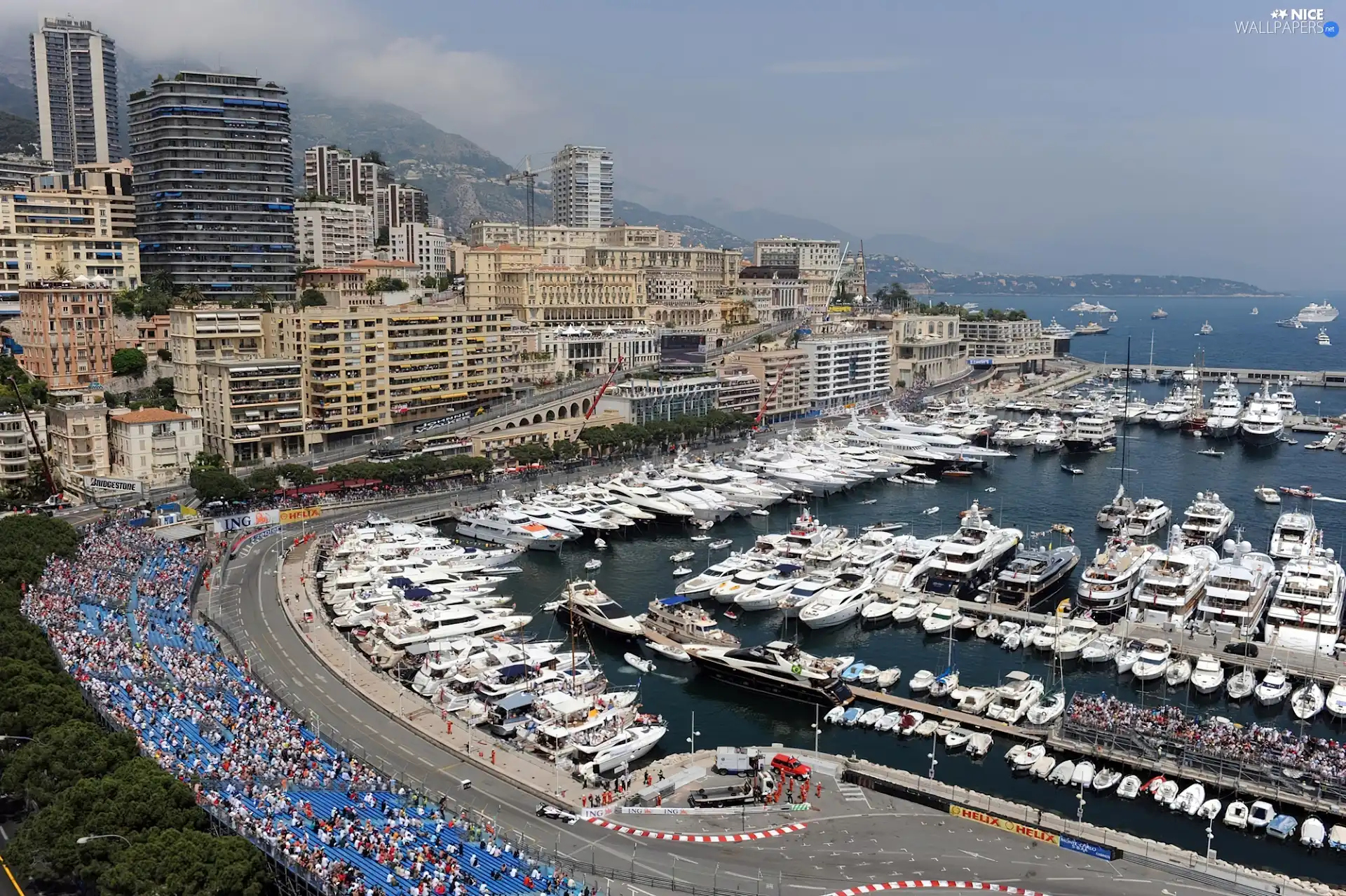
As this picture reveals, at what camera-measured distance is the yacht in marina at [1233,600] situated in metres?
42.6

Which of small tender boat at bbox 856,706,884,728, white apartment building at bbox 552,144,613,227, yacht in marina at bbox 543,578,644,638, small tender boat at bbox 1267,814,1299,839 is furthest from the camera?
white apartment building at bbox 552,144,613,227

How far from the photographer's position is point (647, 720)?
3447 cm

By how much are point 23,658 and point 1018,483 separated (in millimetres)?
63554

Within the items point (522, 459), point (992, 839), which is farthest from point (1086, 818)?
point (522, 459)

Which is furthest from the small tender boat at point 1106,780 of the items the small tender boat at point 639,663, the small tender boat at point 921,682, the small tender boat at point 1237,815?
the small tender boat at point 639,663

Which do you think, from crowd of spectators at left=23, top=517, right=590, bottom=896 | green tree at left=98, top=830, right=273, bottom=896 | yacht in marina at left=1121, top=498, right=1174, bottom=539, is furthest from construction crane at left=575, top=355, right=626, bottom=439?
green tree at left=98, top=830, right=273, bottom=896

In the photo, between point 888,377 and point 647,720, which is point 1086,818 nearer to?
point 647,720

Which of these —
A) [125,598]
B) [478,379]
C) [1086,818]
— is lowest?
[1086,818]

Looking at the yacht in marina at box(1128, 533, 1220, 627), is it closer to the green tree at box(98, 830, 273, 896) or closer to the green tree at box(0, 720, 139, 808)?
the green tree at box(98, 830, 273, 896)

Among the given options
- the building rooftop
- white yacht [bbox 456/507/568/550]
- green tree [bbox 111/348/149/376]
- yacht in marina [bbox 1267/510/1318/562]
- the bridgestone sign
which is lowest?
white yacht [bbox 456/507/568/550]

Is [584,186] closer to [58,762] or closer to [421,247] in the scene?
[421,247]

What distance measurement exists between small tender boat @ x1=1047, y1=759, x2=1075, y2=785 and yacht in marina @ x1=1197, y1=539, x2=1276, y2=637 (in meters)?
14.2

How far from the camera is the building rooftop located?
6088cm

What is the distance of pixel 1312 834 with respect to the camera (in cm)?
2803
